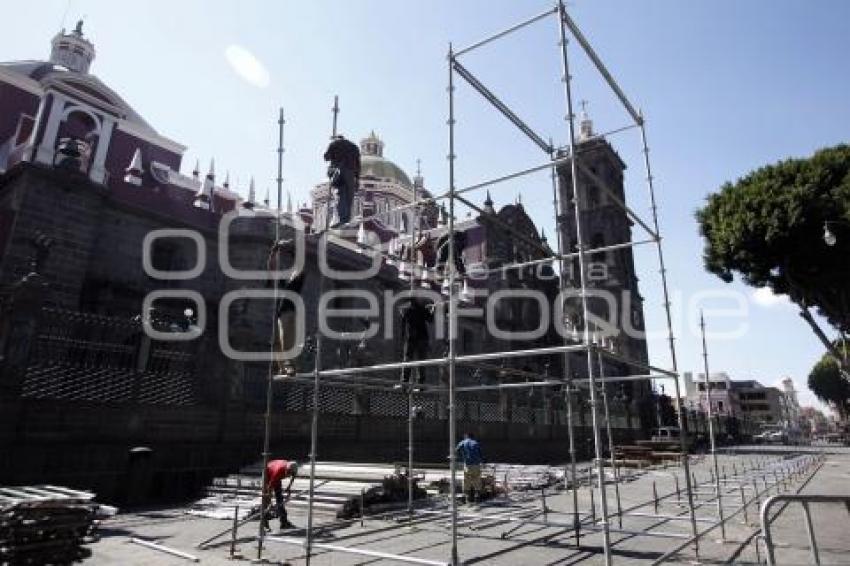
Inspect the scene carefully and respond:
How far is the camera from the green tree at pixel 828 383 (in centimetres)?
7325

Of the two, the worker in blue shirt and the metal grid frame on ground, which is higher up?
the metal grid frame on ground

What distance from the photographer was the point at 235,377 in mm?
13867

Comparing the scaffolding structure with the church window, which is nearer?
the scaffolding structure

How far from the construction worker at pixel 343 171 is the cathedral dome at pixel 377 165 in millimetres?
44105

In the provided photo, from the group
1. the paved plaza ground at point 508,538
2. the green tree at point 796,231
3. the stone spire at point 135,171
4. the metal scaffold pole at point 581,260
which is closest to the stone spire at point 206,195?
the stone spire at point 135,171

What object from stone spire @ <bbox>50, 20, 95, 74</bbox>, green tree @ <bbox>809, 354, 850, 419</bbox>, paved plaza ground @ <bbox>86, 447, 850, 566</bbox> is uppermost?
stone spire @ <bbox>50, 20, 95, 74</bbox>

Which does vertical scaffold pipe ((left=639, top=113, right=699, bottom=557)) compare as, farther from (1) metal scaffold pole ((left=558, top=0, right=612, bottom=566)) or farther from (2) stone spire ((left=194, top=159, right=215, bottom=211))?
(2) stone spire ((left=194, top=159, right=215, bottom=211))

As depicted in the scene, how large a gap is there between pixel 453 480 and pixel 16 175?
19.6 meters

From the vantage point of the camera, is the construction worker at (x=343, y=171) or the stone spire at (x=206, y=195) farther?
the stone spire at (x=206, y=195)

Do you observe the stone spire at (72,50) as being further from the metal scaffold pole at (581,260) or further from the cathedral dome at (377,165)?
the metal scaffold pole at (581,260)

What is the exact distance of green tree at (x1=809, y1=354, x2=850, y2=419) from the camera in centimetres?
7325

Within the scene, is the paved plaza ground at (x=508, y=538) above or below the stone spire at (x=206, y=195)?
below

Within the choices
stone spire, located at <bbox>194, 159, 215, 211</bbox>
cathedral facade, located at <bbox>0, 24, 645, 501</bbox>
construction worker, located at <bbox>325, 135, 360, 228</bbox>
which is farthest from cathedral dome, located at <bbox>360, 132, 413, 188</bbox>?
construction worker, located at <bbox>325, 135, 360, 228</bbox>

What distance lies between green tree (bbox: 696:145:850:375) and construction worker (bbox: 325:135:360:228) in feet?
60.1
